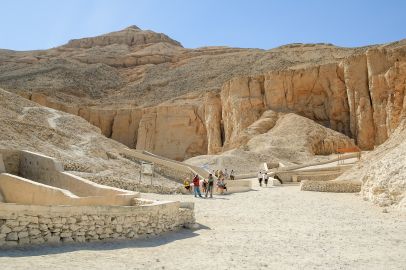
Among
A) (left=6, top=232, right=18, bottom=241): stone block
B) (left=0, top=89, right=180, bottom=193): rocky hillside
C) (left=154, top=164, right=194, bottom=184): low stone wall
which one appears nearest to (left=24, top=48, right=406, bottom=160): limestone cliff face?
(left=154, top=164, right=194, bottom=184): low stone wall

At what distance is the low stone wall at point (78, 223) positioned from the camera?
7713 millimetres

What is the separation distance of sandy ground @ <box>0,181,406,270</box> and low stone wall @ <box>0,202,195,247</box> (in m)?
0.24

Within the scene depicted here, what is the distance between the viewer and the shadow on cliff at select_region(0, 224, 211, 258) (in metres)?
7.45

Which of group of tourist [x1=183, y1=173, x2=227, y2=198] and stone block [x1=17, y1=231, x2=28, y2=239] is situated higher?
group of tourist [x1=183, y1=173, x2=227, y2=198]

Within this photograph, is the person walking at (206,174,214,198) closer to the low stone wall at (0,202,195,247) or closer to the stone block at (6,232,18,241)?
the low stone wall at (0,202,195,247)

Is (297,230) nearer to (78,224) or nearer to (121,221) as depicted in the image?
(121,221)

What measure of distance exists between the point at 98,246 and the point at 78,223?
59 centimetres

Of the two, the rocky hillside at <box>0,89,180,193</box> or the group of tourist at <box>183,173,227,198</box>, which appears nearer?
the group of tourist at <box>183,173,227,198</box>

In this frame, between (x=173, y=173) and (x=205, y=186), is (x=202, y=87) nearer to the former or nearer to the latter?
(x=173, y=173)

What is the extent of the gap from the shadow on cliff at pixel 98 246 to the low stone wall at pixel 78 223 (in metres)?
0.15

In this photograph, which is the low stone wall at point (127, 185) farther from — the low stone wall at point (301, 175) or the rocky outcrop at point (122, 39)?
the rocky outcrop at point (122, 39)

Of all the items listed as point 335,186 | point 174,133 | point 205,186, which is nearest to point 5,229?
point 205,186

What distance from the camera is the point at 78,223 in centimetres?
854

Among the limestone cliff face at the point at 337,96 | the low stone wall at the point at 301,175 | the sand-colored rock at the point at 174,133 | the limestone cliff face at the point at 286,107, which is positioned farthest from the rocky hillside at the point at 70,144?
the sand-colored rock at the point at 174,133
